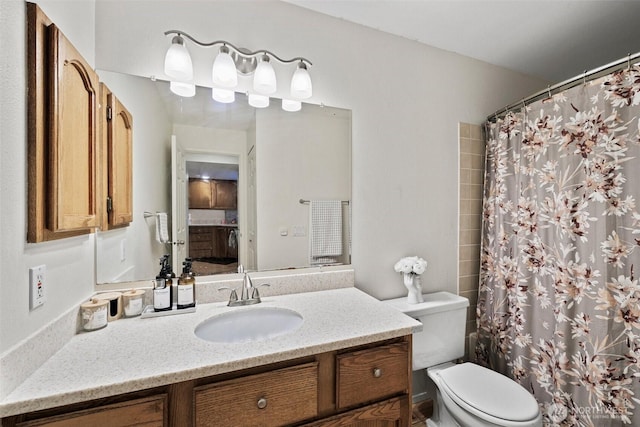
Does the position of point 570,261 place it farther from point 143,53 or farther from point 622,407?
point 143,53

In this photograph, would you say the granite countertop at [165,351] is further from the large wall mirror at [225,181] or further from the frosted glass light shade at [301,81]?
the frosted glass light shade at [301,81]

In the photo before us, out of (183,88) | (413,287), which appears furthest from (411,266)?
(183,88)

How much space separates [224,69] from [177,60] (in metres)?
0.19

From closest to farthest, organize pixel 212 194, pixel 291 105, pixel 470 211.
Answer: pixel 212 194
pixel 291 105
pixel 470 211

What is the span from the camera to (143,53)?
4.07 feet

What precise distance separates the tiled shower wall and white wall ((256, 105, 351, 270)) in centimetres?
89

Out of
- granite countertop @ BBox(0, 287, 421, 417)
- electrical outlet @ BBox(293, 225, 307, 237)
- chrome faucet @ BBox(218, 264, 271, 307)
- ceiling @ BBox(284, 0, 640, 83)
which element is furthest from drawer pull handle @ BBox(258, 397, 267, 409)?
ceiling @ BBox(284, 0, 640, 83)

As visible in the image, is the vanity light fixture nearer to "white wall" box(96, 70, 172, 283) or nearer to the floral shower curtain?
"white wall" box(96, 70, 172, 283)

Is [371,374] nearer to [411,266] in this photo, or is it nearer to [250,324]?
[250,324]

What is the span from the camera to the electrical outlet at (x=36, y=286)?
76cm

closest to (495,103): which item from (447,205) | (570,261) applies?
(447,205)

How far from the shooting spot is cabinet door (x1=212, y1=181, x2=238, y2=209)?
1.38 meters

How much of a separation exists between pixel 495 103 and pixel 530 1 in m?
0.69

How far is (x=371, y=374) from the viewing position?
1.01 meters
